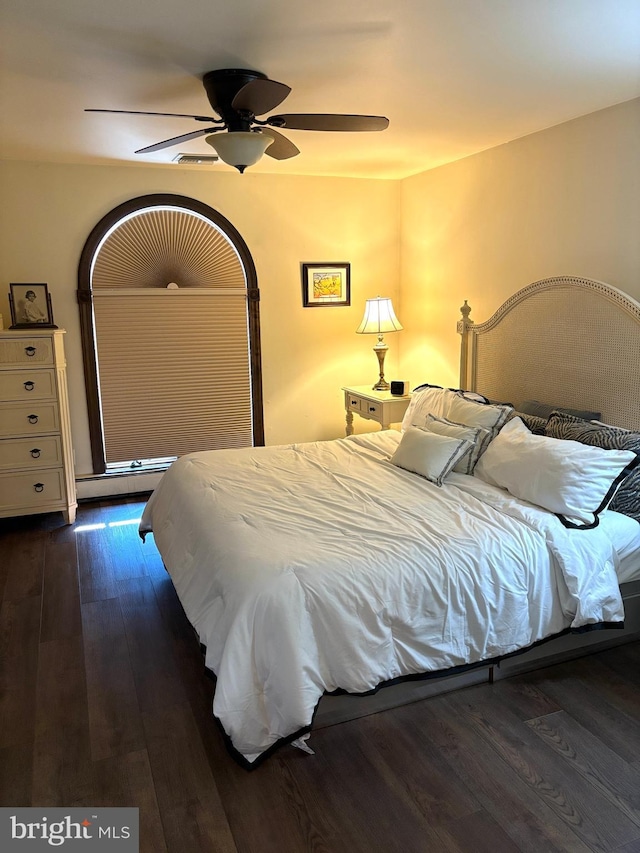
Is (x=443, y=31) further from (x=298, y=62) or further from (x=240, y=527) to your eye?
(x=240, y=527)

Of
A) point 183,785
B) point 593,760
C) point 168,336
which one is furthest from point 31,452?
point 593,760

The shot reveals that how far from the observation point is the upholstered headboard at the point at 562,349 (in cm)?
320

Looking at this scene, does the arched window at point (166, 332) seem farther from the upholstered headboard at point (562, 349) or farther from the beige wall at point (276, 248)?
the upholstered headboard at point (562, 349)

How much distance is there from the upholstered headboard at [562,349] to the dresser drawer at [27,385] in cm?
283

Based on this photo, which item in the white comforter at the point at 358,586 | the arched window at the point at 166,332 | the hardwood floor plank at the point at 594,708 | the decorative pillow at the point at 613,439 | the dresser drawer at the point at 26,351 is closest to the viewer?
the white comforter at the point at 358,586

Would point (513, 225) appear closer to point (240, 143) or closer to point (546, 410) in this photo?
point (546, 410)

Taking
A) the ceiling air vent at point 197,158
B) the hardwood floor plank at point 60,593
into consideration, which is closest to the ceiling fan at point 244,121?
the ceiling air vent at point 197,158

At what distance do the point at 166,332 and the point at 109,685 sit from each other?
2.98 m

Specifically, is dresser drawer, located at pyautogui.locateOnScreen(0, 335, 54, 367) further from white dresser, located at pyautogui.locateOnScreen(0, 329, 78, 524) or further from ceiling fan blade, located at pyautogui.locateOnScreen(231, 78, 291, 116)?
ceiling fan blade, located at pyautogui.locateOnScreen(231, 78, 291, 116)

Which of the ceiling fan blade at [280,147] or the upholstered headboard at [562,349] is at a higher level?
the ceiling fan blade at [280,147]

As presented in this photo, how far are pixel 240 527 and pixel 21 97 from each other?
2255 mm

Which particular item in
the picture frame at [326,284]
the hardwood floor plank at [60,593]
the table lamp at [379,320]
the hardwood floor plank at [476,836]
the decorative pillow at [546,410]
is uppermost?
the picture frame at [326,284]

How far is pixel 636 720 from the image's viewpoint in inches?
92.2

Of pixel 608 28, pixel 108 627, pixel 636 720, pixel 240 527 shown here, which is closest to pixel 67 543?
pixel 108 627
